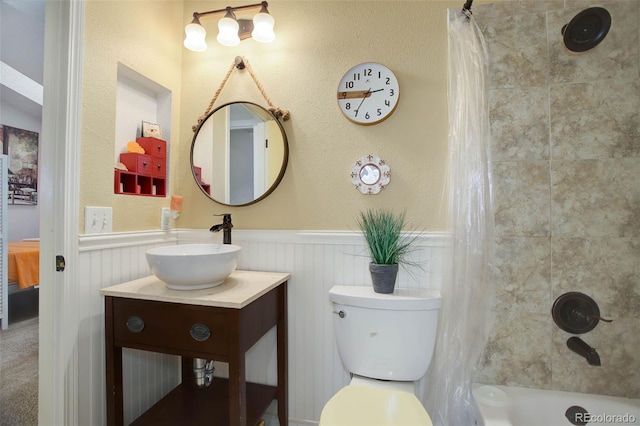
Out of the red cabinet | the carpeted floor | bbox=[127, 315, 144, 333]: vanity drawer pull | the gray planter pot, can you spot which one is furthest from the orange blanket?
the gray planter pot

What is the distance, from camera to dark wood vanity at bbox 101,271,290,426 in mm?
956

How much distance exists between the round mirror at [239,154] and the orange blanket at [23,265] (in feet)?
7.35

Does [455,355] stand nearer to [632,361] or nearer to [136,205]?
[632,361]

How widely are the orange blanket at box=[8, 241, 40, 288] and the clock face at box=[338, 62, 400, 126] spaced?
3.06m

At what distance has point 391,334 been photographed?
1.12 m

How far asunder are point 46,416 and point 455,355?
162cm

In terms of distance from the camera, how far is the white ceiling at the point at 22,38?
176 centimetres

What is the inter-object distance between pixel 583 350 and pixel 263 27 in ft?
6.42

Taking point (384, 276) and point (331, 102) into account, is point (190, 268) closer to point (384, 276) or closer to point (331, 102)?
point (384, 276)

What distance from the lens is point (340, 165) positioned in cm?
141

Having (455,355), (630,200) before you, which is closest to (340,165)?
(455,355)

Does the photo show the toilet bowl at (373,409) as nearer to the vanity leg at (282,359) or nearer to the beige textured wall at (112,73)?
the vanity leg at (282,359)

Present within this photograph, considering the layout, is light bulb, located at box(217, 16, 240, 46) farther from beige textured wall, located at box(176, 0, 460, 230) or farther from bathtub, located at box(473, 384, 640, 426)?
bathtub, located at box(473, 384, 640, 426)

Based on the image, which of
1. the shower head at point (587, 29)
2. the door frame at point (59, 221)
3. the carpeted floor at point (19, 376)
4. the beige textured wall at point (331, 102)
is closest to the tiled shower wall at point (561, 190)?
the shower head at point (587, 29)
